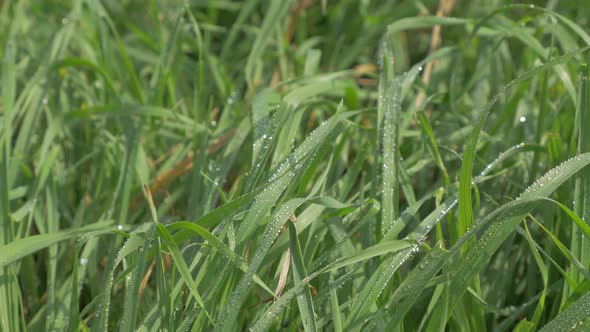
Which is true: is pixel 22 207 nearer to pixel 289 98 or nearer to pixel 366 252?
pixel 289 98

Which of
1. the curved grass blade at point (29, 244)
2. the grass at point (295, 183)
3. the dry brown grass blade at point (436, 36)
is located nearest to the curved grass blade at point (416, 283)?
the grass at point (295, 183)

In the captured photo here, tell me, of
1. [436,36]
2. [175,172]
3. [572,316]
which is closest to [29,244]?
[175,172]

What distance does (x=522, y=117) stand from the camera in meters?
1.25

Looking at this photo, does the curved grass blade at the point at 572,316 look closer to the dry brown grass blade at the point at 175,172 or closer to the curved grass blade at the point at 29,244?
the curved grass blade at the point at 29,244

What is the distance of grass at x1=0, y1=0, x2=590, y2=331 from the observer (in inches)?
36.4

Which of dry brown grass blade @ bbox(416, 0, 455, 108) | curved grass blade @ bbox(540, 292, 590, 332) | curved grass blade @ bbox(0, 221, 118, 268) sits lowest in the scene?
curved grass blade @ bbox(0, 221, 118, 268)

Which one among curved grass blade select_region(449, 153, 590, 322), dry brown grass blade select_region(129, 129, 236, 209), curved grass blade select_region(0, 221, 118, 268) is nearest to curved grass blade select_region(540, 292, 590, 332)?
curved grass blade select_region(449, 153, 590, 322)

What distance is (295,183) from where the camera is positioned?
1.04 metres

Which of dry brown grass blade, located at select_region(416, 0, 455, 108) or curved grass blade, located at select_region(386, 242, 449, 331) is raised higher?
dry brown grass blade, located at select_region(416, 0, 455, 108)

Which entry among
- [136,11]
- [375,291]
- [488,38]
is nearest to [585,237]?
[375,291]

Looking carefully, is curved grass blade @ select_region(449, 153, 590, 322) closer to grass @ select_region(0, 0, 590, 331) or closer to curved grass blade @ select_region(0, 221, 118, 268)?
grass @ select_region(0, 0, 590, 331)

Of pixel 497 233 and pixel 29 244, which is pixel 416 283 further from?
pixel 29 244

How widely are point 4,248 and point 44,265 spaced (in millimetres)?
260

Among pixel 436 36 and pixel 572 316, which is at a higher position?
pixel 436 36
